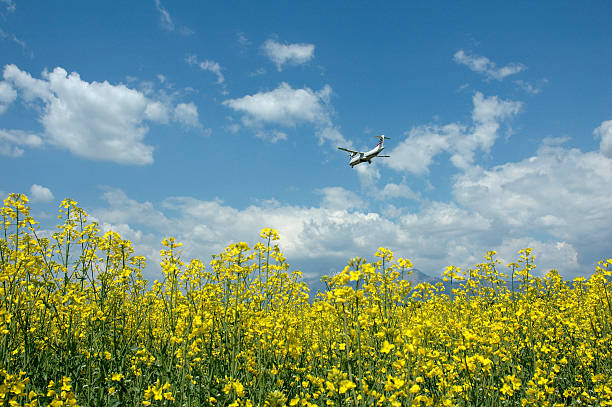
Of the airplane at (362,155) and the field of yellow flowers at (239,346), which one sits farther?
the airplane at (362,155)

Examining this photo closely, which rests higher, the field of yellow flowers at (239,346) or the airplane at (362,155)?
the airplane at (362,155)

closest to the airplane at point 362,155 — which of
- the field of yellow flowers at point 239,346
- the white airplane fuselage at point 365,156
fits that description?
the white airplane fuselage at point 365,156

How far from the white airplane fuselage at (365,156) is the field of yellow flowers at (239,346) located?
35.6m

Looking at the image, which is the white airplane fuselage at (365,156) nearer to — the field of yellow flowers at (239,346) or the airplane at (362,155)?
the airplane at (362,155)

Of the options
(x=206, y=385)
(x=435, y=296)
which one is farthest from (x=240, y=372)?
(x=435, y=296)

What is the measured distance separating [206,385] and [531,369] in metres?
5.13

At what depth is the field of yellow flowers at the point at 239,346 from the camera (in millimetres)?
3432

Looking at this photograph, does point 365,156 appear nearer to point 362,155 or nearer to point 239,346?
point 362,155

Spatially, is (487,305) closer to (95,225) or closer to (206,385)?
(206,385)

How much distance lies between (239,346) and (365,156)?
3912 centimetres

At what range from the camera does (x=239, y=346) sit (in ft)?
16.1

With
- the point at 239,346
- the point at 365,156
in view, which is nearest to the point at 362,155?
the point at 365,156

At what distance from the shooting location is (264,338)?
13.6 ft

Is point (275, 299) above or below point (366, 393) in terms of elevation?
above
